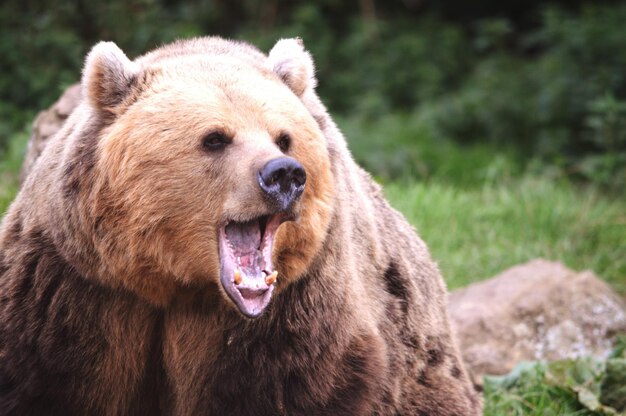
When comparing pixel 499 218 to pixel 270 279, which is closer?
pixel 270 279

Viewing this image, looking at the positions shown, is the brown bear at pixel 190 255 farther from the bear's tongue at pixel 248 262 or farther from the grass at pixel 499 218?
the grass at pixel 499 218

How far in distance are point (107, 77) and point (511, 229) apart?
16.7 feet

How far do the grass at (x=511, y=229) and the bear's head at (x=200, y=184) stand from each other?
3.94 meters

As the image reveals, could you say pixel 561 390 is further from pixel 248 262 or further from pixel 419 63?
pixel 419 63

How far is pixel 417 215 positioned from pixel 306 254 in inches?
172

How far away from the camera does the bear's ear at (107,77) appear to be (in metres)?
3.88

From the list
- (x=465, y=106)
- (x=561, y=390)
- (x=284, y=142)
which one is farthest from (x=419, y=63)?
(x=284, y=142)

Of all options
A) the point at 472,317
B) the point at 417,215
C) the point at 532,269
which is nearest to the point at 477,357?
the point at 472,317

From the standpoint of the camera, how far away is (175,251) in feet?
12.5

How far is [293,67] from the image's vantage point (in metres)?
4.14

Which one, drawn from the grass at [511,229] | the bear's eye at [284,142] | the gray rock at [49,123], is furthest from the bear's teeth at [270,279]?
the grass at [511,229]

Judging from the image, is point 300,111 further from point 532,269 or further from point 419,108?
point 419,108

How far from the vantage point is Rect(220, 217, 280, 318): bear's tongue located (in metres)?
3.65

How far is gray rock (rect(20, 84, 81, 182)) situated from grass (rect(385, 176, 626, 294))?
282 cm
